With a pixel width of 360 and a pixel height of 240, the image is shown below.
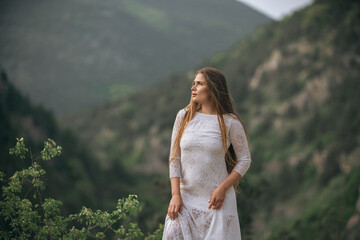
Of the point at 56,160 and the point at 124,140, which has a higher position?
the point at 124,140

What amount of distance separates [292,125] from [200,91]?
1490 inches

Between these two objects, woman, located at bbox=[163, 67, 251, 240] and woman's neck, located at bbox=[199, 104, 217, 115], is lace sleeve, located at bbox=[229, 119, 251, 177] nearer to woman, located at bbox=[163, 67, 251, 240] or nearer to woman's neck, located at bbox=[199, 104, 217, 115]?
woman, located at bbox=[163, 67, 251, 240]

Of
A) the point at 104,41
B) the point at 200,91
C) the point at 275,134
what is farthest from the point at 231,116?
the point at 104,41

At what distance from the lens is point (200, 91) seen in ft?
11.5

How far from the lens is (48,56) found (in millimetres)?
113500

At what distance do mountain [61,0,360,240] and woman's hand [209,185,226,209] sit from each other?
9944mm

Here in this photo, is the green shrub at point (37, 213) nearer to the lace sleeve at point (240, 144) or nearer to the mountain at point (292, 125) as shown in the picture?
the lace sleeve at point (240, 144)

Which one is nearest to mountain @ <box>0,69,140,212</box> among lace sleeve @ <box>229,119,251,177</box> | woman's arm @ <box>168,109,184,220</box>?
woman's arm @ <box>168,109,184,220</box>

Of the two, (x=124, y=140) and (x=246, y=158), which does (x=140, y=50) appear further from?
(x=246, y=158)

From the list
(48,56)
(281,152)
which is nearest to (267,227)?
(281,152)

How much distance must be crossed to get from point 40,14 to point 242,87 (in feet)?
354

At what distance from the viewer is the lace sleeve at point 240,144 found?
343 cm

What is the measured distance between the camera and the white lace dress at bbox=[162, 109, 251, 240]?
3.27 m

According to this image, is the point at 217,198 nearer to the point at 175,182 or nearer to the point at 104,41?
the point at 175,182
